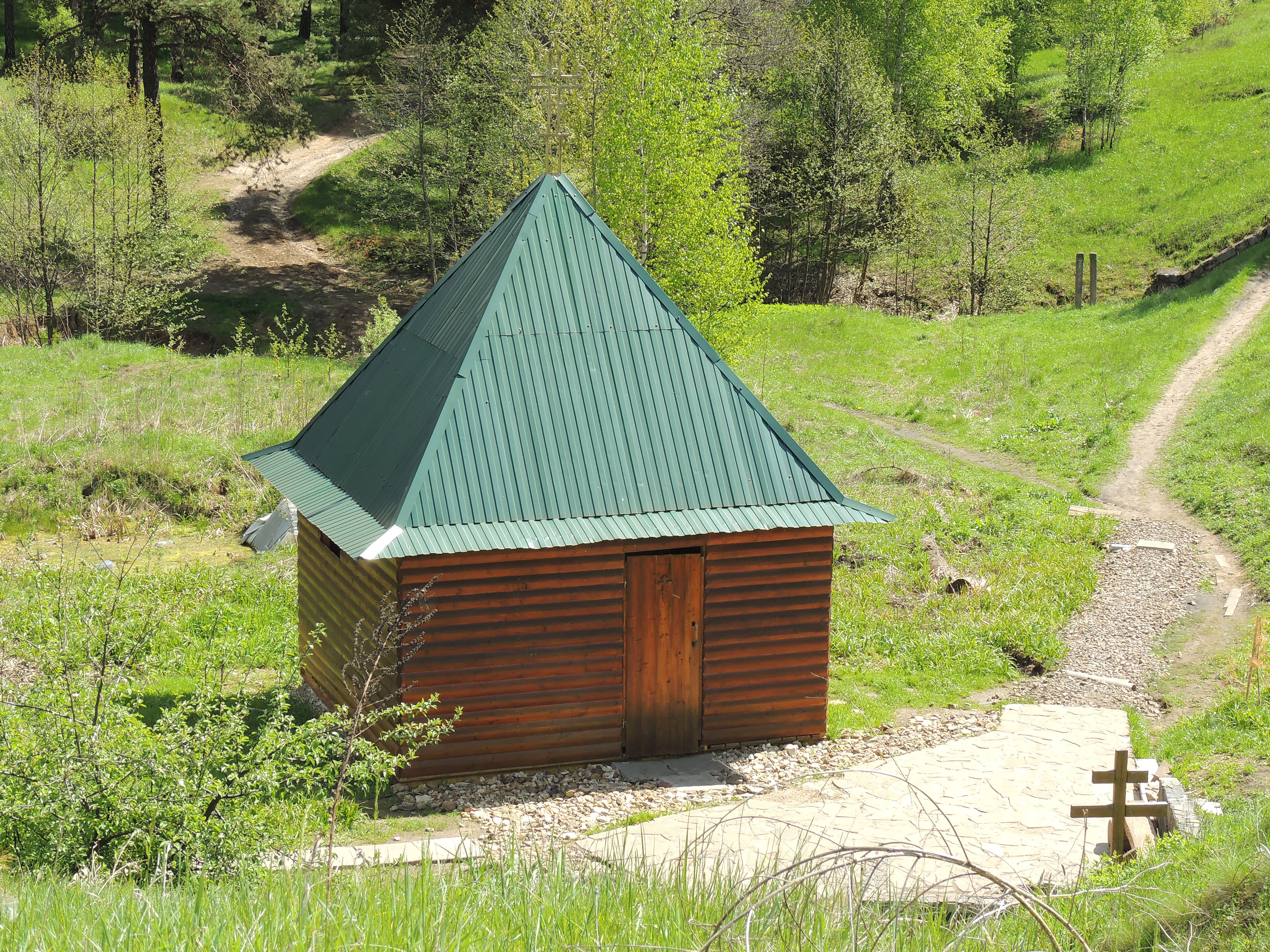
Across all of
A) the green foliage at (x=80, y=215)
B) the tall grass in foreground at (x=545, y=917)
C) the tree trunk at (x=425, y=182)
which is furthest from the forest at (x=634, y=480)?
the tree trunk at (x=425, y=182)

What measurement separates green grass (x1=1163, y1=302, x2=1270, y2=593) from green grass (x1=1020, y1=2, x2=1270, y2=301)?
13.5 metres

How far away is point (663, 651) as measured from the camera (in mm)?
11578

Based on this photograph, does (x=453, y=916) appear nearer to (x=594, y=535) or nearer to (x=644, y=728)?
(x=594, y=535)

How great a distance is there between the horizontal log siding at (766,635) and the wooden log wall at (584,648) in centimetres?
1

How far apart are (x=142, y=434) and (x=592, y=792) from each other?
523 inches

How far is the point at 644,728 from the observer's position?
38.1ft

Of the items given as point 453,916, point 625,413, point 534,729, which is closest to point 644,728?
point 534,729

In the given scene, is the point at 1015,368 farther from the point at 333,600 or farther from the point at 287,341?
the point at 333,600

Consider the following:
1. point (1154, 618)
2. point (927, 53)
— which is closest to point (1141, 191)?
point (927, 53)

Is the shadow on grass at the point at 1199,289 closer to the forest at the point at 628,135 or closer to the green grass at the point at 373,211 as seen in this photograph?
the forest at the point at 628,135

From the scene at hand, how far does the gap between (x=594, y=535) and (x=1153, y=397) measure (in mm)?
18171

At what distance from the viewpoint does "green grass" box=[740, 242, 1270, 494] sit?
2447 cm

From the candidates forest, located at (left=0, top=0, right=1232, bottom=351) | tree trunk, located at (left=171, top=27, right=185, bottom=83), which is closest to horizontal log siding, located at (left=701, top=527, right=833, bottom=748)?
forest, located at (left=0, top=0, right=1232, bottom=351)

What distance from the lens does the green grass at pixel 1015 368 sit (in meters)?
24.5
